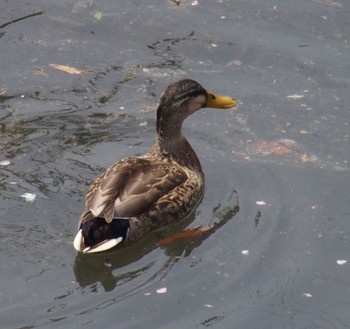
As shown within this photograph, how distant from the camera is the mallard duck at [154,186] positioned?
863 centimetres

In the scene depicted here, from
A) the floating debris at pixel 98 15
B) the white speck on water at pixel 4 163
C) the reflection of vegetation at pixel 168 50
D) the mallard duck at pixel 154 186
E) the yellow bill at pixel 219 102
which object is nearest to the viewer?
the mallard duck at pixel 154 186

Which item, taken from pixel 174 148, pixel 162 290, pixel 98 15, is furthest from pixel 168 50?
pixel 162 290

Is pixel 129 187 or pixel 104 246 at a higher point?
pixel 129 187

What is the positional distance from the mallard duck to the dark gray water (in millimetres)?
160

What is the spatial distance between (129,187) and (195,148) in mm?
1254

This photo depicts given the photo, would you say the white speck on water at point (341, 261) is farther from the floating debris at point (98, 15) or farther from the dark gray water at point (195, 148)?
the floating debris at point (98, 15)

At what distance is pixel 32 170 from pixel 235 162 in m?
1.68

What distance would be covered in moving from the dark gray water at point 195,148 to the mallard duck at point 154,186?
0.53 ft

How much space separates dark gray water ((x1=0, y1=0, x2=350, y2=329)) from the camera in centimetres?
809

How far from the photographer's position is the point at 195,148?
32.9 feet

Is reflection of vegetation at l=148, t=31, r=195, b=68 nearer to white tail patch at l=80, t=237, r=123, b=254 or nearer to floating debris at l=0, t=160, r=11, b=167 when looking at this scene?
floating debris at l=0, t=160, r=11, b=167

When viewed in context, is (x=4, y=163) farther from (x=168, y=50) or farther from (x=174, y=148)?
(x=168, y=50)

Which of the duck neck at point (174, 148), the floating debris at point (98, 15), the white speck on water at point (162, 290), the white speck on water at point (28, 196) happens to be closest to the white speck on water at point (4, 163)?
the white speck on water at point (28, 196)

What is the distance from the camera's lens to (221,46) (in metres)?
11.3
